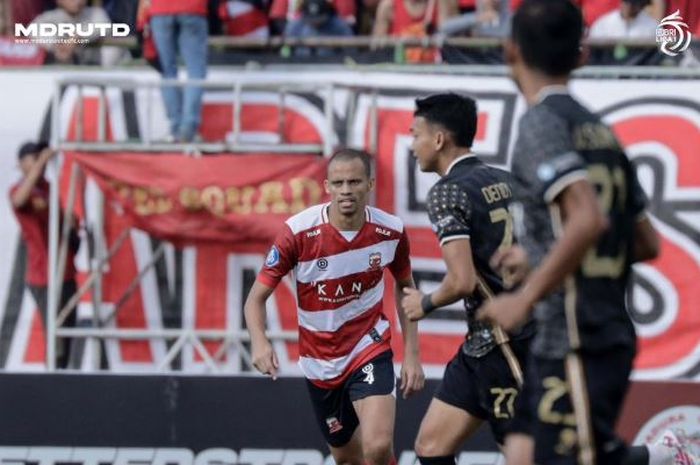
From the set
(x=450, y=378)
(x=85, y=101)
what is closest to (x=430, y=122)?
(x=450, y=378)

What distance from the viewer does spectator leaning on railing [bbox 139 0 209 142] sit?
1334 cm

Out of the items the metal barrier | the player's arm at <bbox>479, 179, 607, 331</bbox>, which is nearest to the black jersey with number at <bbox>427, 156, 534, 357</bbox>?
the player's arm at <bbox>479, 179, 607, 331</bbox>

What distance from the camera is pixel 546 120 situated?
5.55 meters

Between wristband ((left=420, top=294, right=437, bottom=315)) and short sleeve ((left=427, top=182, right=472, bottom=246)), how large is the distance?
630 mm

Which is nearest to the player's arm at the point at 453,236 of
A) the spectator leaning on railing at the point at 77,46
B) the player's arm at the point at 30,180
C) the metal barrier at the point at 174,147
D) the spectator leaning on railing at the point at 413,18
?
the metal barrier at the point at 174,147

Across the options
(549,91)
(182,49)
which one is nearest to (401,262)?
(549,91)

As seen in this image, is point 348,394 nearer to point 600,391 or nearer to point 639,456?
point 639,456

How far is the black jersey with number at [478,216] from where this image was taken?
→ 24.8 ft

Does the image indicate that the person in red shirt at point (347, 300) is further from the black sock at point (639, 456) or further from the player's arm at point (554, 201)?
the player's arm at point (554, 201)

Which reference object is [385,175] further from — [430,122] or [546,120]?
[546,120]

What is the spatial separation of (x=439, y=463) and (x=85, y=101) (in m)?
6.94

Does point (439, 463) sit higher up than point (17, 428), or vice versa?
point (439, 463)

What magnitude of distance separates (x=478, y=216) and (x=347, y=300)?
1.61m

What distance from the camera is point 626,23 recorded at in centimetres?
1368
